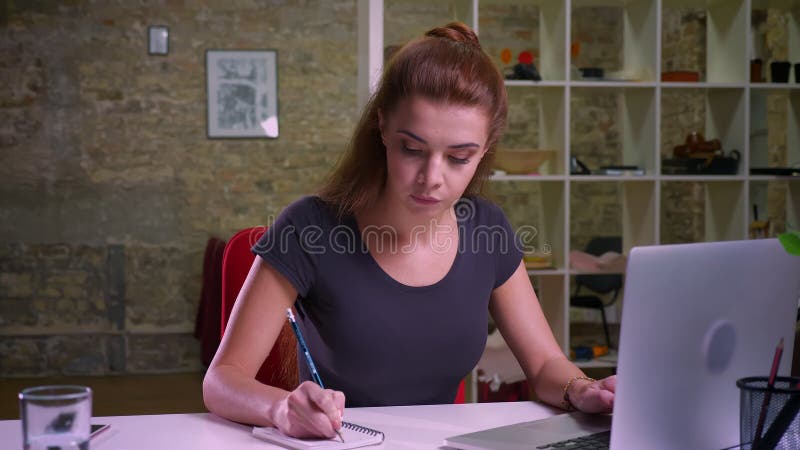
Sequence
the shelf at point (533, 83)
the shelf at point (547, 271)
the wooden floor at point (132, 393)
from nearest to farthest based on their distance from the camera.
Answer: the shelf at point (533, 83)
the shelf at point (547, 271)
the wooden floor at point (132, 393)

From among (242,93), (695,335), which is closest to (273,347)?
(695,335)

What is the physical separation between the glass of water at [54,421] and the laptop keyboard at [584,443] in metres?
0.63

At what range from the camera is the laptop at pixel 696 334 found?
1.04 meters

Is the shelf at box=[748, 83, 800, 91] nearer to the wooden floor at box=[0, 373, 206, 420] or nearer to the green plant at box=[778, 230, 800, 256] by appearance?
the wooden floor at box=[0, 373, 206, 420]

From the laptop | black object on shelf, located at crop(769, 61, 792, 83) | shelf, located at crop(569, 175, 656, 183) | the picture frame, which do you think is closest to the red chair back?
the laptop

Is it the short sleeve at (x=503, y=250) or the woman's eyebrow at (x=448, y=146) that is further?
the short sleeve at (x=503, y=250)

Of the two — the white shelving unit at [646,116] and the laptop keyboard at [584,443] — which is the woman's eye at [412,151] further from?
the white shelving unit at [646,116]

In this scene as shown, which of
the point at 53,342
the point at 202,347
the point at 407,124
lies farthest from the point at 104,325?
the point at 407,124

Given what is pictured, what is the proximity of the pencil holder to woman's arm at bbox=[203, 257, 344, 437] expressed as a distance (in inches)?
21.7

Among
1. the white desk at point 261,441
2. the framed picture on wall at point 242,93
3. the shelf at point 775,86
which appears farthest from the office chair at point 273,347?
the framed picture on wall at point 242,93

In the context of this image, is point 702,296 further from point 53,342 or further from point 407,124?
point 53,342

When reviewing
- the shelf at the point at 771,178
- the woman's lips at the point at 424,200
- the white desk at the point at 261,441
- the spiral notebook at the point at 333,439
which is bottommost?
the white desk at the point at 261,441

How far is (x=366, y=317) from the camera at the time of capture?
171cm

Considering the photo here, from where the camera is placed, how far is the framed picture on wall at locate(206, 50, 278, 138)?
6.18 m
